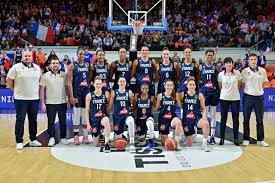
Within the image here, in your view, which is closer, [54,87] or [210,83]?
[54,87]

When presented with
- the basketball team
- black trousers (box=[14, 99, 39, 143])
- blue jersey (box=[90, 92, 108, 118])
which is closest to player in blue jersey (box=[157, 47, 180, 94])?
the basketball team

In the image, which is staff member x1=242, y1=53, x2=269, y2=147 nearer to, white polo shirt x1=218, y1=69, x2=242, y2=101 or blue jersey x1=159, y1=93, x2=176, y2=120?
white polo shirt x1=218, y1=69, x2=242, y2=101

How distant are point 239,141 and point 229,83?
46.3 inches

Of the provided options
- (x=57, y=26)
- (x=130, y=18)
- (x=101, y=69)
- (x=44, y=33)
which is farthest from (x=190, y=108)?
(x=57, y=26)

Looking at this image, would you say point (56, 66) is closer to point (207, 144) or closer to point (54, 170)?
point (54, 170)

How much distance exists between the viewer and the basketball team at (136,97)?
666 centimetres

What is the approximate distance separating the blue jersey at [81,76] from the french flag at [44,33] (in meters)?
10.0

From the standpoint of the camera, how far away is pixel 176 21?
18719 mm

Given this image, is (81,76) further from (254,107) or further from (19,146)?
(254,107)

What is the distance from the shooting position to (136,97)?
6.98 meters

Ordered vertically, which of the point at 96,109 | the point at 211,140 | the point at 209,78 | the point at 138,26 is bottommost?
the point at 211,140

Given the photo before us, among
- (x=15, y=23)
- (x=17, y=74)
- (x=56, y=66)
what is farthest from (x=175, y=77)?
(x=15, y=23)

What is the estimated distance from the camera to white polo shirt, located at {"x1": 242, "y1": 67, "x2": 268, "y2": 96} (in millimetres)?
6867

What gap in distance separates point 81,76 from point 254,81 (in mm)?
2921
